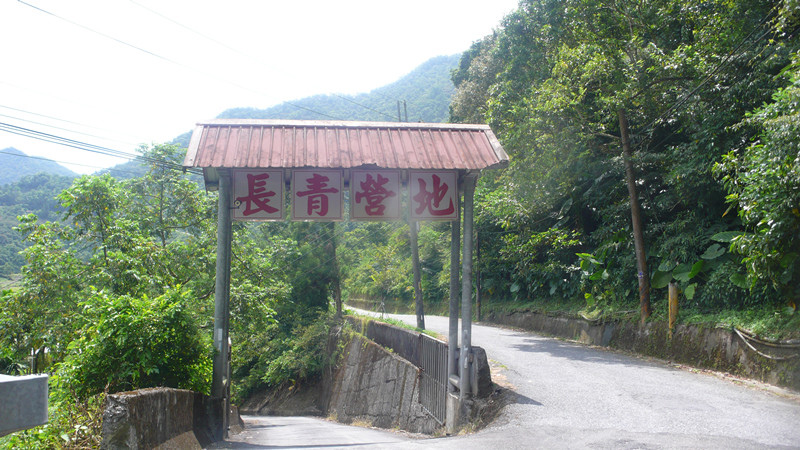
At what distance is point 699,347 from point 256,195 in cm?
908

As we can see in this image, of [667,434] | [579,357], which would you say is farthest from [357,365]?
[667,434]

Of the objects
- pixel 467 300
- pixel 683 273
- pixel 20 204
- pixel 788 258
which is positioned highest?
pixel 20 204

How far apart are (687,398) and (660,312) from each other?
5674 mm

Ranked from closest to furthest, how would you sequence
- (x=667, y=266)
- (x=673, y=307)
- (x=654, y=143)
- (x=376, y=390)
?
(x=673, y=307) < (x=667, y=266) < (x=654, y=143) < (x=376, y=390)

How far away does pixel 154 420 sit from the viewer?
534 centimetres

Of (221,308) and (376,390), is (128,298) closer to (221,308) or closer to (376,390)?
(221,308)

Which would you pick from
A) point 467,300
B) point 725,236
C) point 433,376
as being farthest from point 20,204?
point 725,236

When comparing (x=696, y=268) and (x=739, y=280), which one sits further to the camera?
(x=696, y=268)

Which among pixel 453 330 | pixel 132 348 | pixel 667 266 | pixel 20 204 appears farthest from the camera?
pixel 20 204

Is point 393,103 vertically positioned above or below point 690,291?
above

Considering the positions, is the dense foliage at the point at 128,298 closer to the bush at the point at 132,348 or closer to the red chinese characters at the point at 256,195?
the bush at the point at 132,348

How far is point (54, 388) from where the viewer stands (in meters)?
6.17

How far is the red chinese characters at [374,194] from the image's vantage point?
27.2ft

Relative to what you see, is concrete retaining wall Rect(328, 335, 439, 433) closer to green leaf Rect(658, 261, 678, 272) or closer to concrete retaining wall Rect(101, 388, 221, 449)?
concrete retaining wall Rect(101, 388, 221, 449)
